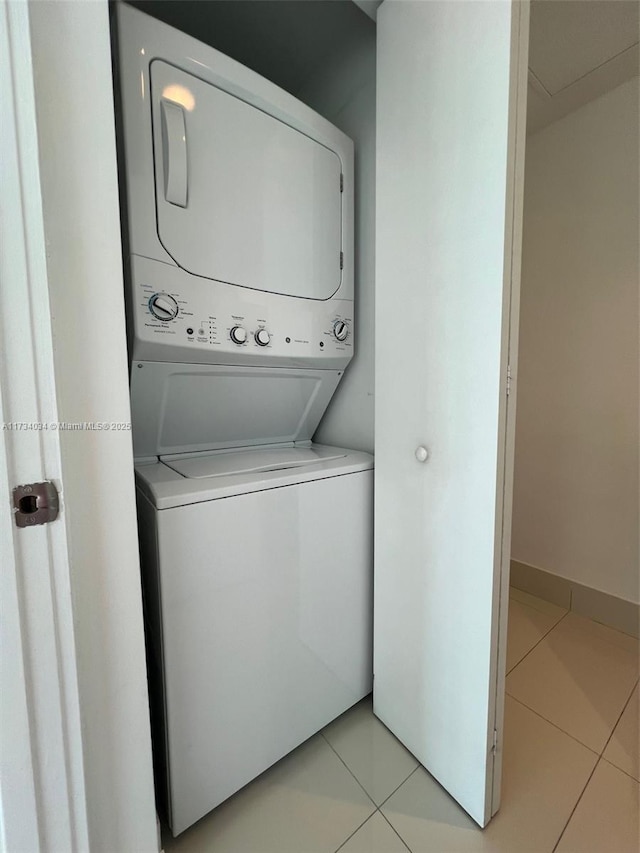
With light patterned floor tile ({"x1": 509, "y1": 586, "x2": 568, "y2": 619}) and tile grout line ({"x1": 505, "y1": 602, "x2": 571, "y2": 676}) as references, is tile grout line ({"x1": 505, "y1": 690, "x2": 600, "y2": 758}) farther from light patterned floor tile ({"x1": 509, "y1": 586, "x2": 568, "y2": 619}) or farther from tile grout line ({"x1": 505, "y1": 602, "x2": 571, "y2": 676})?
light patterned floor tile ({"x1": 509, "y1": 586, "x2": 568, "y2": 619})

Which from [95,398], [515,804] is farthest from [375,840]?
[95,398]

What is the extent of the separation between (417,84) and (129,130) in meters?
0.79

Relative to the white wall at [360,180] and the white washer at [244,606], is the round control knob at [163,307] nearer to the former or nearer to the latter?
the white washer at [244,606]

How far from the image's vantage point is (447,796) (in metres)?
1.00

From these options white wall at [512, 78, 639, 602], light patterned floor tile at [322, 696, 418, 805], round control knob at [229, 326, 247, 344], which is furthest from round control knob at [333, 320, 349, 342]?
light patterned floor tile at [322, 696, 418, 805]

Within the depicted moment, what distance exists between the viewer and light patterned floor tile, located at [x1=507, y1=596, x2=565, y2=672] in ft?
5.24

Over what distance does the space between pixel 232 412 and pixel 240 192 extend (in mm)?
689

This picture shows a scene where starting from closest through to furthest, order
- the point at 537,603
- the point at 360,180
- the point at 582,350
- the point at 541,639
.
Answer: the point at 360,180
the point at 541,639
the point at 582,350
the point at 537,603

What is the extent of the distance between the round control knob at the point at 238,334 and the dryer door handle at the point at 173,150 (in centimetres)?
36

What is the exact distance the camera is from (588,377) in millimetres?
1764

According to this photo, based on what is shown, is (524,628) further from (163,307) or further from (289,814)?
(163,307)

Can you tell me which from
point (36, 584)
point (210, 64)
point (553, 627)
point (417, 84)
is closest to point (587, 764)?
point (553, 627)

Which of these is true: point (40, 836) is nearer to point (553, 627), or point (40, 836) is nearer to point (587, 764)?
point (587, 764)

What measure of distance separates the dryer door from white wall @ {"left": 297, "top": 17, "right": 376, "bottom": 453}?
0.46ft
